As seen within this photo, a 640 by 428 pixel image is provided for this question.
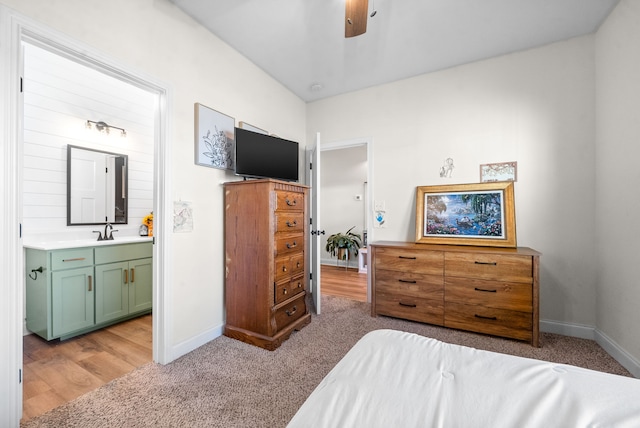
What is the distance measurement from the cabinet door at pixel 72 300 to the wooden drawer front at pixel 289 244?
6.07 ft

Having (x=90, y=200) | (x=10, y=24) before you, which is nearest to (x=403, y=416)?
(x=10, y=24)

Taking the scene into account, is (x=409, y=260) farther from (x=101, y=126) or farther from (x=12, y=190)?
(x=101, y=126)

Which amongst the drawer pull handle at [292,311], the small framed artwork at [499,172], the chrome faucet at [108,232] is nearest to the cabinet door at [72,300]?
the chrome faucet at [108,232]

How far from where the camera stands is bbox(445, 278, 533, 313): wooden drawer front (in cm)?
231

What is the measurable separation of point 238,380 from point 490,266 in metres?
2.29

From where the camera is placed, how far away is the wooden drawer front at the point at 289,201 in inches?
94.1

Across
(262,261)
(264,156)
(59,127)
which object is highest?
(59,127)

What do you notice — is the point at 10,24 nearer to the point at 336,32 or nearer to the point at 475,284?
the point at 336,32

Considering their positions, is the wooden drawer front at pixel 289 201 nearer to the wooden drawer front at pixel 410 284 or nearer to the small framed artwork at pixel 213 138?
the small framed artwork at pixel 213 138

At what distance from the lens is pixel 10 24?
1358 mm

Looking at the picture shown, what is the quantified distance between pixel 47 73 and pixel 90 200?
1.30 meters

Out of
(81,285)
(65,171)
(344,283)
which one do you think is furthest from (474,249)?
(65,171)

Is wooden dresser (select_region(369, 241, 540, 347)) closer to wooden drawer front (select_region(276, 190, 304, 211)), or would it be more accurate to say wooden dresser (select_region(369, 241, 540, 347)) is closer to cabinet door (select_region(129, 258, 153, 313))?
wooden drawer front (select_region(276, 190, 304, 211))

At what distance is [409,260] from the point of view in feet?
9.00
